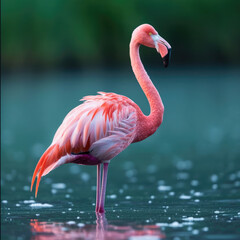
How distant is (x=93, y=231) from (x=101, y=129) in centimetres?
131

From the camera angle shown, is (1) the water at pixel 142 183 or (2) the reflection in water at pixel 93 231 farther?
(1) the water at pixel 142 183

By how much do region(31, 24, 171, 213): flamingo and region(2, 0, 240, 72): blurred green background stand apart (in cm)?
3371

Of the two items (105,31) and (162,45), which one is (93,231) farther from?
(105,31)

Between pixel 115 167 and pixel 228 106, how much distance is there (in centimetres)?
1175

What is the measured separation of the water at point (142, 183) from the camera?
581cm

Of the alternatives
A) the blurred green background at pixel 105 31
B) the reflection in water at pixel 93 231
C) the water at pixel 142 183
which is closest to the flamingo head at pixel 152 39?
the water at pixel 142 183

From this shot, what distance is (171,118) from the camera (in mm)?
19750

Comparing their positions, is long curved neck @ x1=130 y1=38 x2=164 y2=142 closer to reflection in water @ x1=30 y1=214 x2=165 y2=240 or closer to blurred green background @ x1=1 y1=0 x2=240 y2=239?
blurred green background @ x1=1 y1=0 x2=240 y2=239

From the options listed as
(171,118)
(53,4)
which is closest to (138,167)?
(171,118)

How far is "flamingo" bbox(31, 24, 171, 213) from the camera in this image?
653cm

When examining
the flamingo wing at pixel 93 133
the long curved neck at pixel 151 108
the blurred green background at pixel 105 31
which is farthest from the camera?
the blurred green background at pixel 105 31

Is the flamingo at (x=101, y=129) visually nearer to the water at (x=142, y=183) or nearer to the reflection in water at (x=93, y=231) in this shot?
the water at (x=142, y=183)

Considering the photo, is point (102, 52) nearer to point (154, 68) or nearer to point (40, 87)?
point (154, 68)

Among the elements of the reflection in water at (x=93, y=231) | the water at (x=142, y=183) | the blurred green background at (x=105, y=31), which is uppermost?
the blurred green background at (x=105, y=31)
